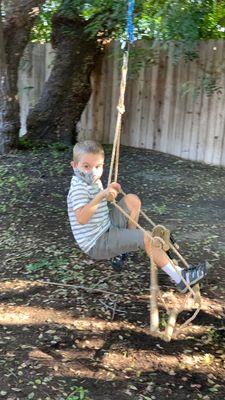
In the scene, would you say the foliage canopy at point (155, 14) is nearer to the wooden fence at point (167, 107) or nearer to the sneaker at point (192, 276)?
the wooden fence at point (167, 107)

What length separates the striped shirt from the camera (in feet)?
10.7

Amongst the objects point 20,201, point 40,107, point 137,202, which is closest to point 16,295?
point 137,202

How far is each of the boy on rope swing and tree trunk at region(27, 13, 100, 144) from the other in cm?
468

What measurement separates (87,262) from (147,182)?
7.99 feet

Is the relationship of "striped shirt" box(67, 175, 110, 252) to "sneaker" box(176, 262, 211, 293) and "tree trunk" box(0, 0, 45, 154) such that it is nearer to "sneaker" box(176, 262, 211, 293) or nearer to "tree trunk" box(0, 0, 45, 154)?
"sneaker" box(176, 262, 211, 293)

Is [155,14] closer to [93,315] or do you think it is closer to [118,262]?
[118,262]

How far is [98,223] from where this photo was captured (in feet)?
11.1

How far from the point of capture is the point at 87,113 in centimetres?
884

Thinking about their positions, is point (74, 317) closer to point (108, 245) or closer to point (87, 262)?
point (108, 245)

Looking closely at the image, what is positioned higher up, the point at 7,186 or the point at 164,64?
the point at 164,64

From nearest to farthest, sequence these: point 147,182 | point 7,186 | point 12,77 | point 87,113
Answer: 1. point 7,186
2. point 147,182
3. point 12,77
4. point 87,113

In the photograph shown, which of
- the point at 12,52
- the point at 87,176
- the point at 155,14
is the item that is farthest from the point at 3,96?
the point at 87,176

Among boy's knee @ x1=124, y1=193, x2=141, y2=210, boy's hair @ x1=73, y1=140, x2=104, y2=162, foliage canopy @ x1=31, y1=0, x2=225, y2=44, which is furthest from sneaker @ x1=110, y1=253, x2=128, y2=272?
foliage canopy @ x1=31, y1=0, x2=225, y2=44

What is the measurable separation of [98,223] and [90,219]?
6 centimetres
